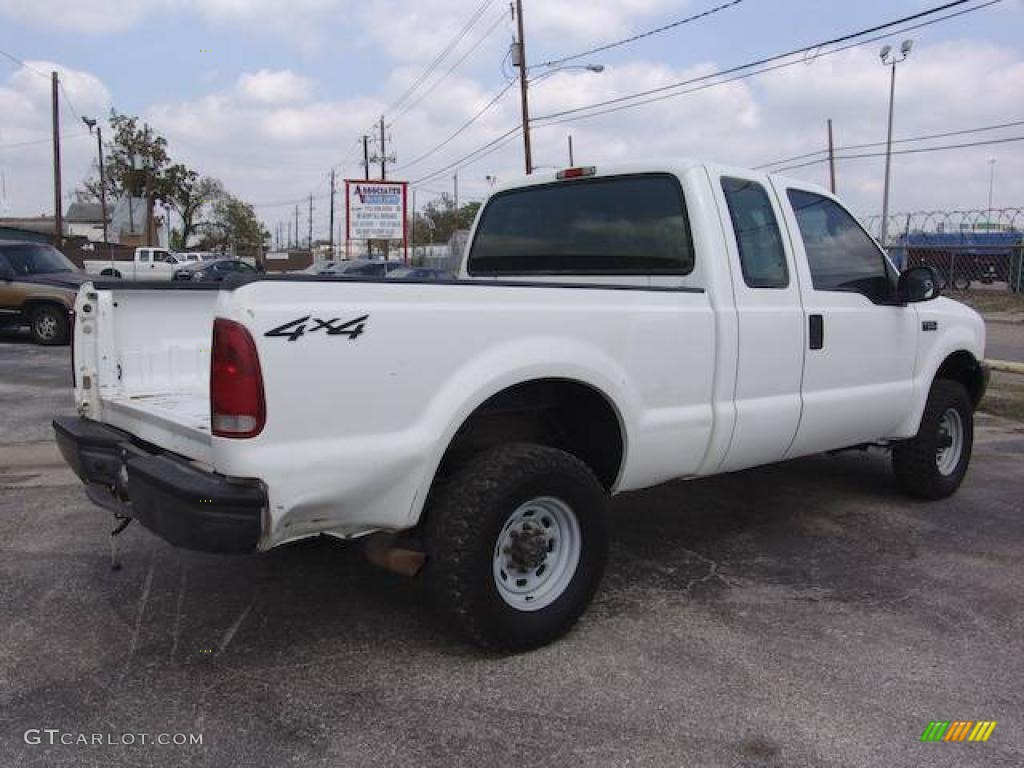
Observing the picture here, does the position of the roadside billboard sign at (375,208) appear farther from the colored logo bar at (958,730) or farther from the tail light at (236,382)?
the colored logo bar at (958,730)

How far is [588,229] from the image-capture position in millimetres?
4586

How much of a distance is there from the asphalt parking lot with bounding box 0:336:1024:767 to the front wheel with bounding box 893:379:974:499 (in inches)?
14.2

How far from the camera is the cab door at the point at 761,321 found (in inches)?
163

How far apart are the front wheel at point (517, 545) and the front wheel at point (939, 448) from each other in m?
2.86

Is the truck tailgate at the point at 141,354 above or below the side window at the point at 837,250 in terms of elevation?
below

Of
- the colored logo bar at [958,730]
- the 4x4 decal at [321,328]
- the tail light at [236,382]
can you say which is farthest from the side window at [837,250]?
the tail light at [236,382]

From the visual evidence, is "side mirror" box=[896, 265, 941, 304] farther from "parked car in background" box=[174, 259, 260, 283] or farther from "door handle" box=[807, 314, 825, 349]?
"parked car in background" box=[174, 259, 260, 283]

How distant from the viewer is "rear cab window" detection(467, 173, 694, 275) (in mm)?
4242

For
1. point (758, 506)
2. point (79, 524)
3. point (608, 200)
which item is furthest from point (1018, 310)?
point (79, 524)

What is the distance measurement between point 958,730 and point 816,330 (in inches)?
82.6

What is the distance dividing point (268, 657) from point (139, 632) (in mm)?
629

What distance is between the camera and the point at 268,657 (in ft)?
11.3

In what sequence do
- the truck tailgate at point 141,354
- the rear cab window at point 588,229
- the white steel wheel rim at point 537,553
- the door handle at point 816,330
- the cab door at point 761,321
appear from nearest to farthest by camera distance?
the white steel wheel rim at point 537,553 < the truck tailgate at point 141,354 < the cab door at point 761,321 < the rear cab window at point 588,229 < the door handle at point 816,330

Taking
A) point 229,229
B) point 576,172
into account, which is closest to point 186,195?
point 229,229
